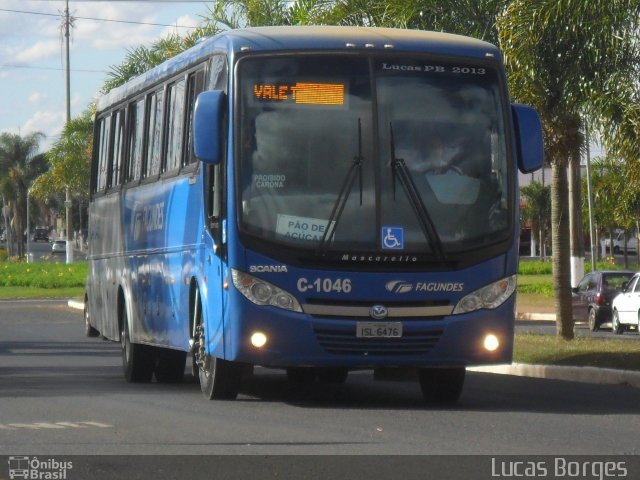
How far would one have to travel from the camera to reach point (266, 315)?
12.6 meters

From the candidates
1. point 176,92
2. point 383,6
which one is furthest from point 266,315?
point 383,6

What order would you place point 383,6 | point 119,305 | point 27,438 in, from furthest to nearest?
1. point 383,6
2. point 119,305
3. point 27,438

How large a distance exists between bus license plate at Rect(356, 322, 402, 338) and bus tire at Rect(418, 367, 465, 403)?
1.28 metres

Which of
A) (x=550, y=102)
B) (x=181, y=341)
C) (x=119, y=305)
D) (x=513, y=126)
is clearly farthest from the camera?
(x=550, y=102)

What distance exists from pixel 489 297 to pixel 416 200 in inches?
43.5

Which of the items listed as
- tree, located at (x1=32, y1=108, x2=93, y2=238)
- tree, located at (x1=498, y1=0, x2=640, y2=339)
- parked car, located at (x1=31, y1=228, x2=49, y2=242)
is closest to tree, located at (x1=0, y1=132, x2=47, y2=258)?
parked car, located at (x1=31, y1=228, x2=49, y2=242)

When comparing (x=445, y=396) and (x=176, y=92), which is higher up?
(x=176, y=92)

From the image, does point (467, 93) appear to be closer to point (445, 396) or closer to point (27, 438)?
point (445, 396)

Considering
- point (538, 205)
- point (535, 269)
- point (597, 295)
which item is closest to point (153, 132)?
point (597, 295)

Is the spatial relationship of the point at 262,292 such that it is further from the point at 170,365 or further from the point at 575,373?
the point at 575,373

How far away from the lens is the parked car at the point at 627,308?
31.0 metres

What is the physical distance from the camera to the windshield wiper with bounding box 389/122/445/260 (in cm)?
1288

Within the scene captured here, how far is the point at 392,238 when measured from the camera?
12.8 meters

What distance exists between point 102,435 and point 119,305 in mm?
7605
